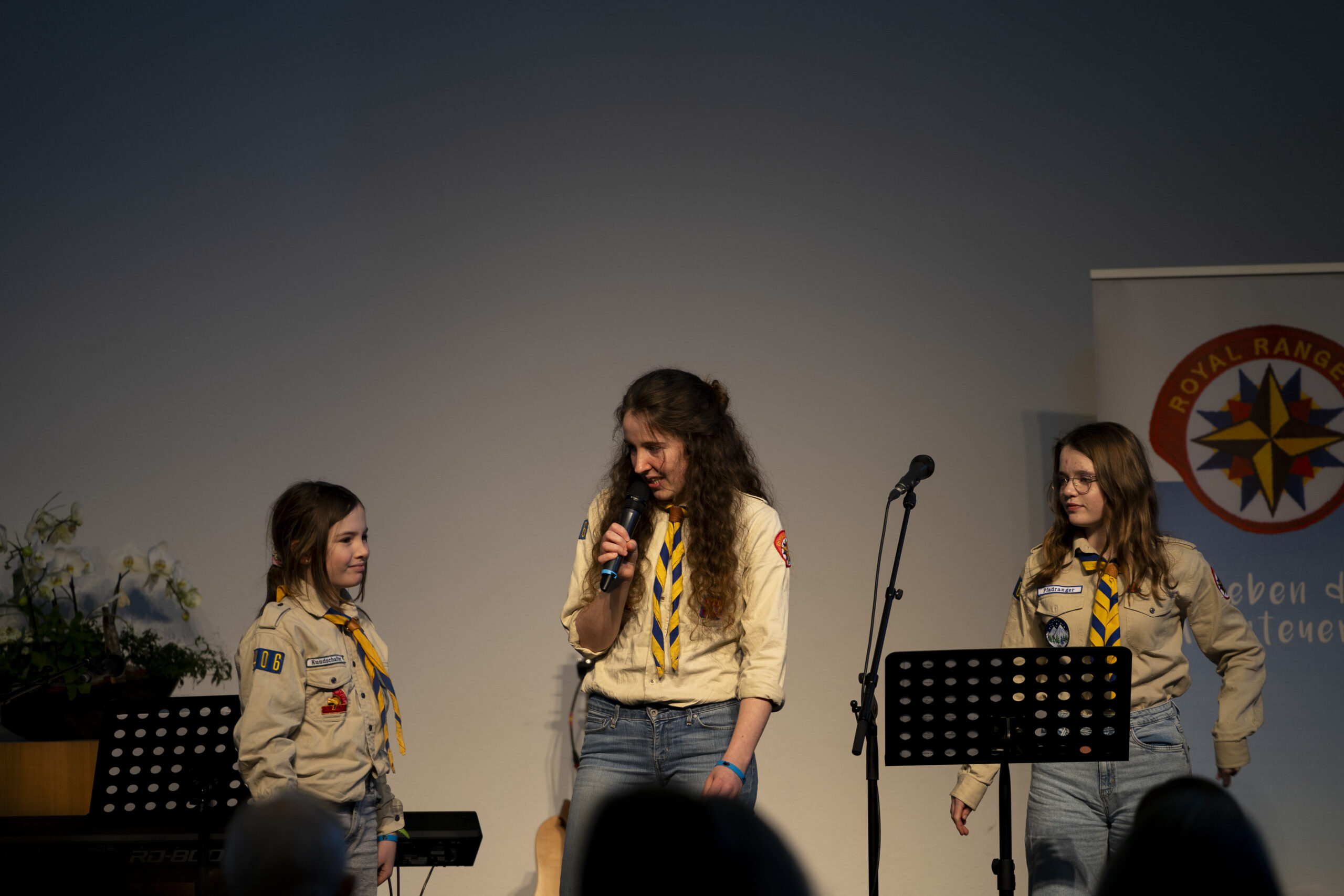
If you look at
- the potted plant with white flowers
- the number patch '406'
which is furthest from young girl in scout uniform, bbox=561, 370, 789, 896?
the potted plant with white flowers

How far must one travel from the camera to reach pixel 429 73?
163 inches

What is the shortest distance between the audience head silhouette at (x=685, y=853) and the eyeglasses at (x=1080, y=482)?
2019 millimetres

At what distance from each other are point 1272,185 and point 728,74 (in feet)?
6.92

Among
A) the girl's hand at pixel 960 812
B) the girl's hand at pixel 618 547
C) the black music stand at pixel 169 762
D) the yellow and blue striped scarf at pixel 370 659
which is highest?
the girl's hand at pixel 618 547

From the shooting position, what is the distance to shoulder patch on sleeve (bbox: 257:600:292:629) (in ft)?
7.91

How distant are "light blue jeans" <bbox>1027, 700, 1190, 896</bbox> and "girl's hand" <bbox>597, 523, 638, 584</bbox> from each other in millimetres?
1137

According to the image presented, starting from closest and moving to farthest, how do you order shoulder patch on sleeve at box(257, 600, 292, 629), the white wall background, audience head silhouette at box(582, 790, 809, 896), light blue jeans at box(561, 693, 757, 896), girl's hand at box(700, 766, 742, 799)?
audience head silhouette at box(582, 790, 809, 896) < girl's hand at box(700, 766, 742, 799) < light blue jeans at box(561, 693, 757, 896) < shoulder patch on sleeve at box(257, 600, 292, 629) < the white wall background

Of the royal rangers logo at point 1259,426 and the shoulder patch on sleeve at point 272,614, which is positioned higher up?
the royal rangers logo at point 1259,426

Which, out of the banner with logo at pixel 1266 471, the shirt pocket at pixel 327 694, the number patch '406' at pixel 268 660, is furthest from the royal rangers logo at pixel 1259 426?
the number patch '406' at pixel 268 660

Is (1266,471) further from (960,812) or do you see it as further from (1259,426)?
(960,812)

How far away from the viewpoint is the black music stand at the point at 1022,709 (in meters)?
2.37

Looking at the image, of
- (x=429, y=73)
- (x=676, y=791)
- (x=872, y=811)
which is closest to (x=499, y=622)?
(x=872, y=811)

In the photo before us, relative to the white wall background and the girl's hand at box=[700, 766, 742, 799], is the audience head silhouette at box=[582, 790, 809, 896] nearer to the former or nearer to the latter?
the girl's hand at box=[700, 766, 742, 799]

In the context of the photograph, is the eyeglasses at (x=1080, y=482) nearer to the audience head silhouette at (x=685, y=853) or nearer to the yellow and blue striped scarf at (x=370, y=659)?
the yellow and blue striped scarf at (x=370, y=659)
